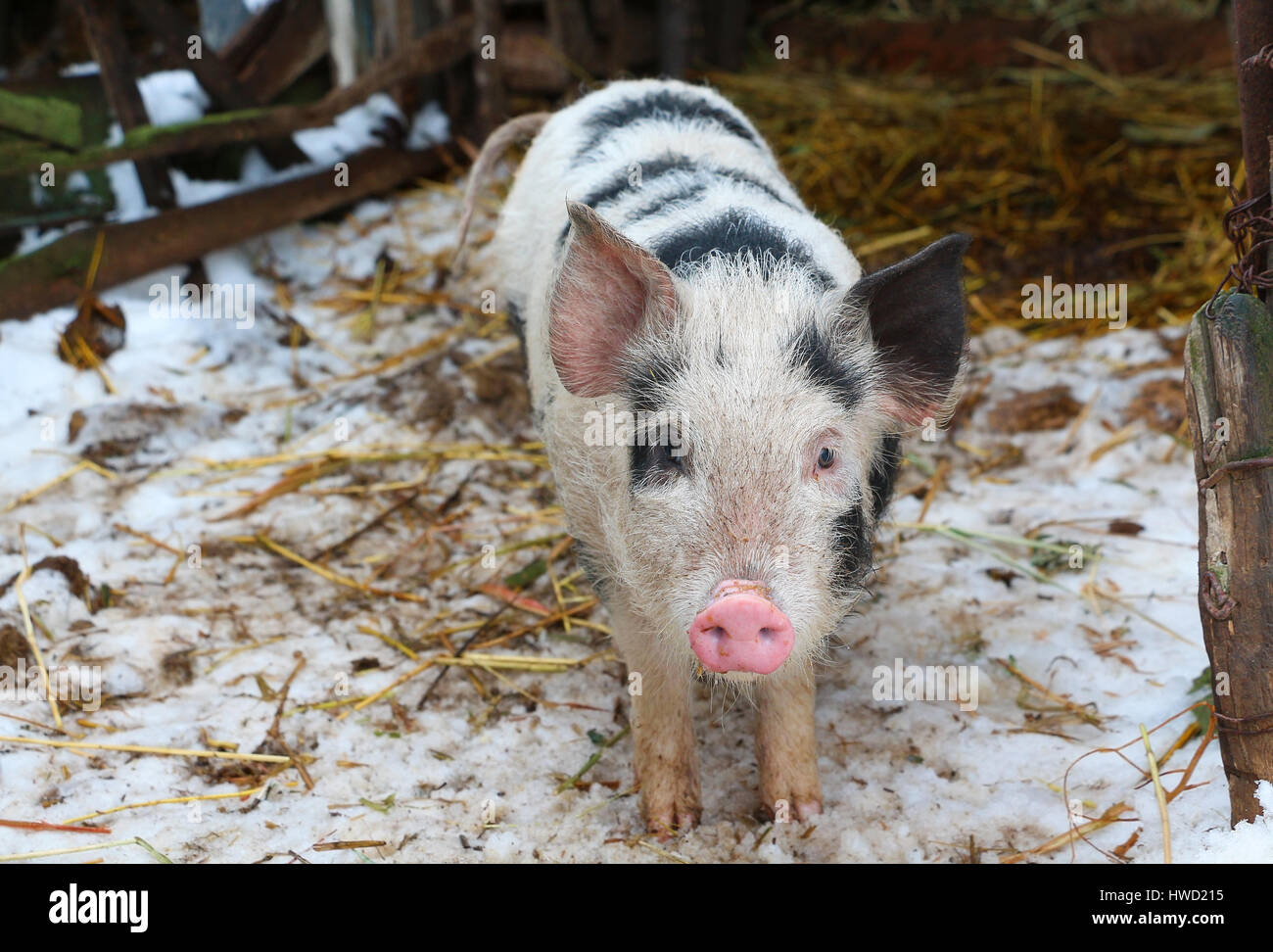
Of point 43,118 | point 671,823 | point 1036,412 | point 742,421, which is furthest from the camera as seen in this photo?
point 43,118

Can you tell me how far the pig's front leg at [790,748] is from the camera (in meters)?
3.13

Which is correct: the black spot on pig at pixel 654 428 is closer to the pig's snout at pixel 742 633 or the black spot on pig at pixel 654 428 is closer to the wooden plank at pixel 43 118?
the pig's snout at pixel 742 633

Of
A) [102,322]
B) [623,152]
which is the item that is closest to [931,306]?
[623,152]

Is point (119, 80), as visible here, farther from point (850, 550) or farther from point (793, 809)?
point (793, 809)

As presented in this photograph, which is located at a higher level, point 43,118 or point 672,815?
point 43,118

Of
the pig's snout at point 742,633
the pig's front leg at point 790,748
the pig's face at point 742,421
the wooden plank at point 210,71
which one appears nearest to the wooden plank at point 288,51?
the wooden plank at point 210,71

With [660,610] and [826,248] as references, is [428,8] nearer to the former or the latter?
[826,248]

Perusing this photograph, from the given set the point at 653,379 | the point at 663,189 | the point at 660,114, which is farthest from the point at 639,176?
the point at 653,379

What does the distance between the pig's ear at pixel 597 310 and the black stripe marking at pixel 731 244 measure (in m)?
0.14

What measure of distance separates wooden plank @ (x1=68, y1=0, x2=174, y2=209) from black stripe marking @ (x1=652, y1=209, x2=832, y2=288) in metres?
3.57

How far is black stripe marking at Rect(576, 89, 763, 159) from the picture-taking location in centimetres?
383

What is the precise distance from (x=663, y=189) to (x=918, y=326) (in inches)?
36.1

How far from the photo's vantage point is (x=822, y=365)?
2.66 metres

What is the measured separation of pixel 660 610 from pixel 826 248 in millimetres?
1144
